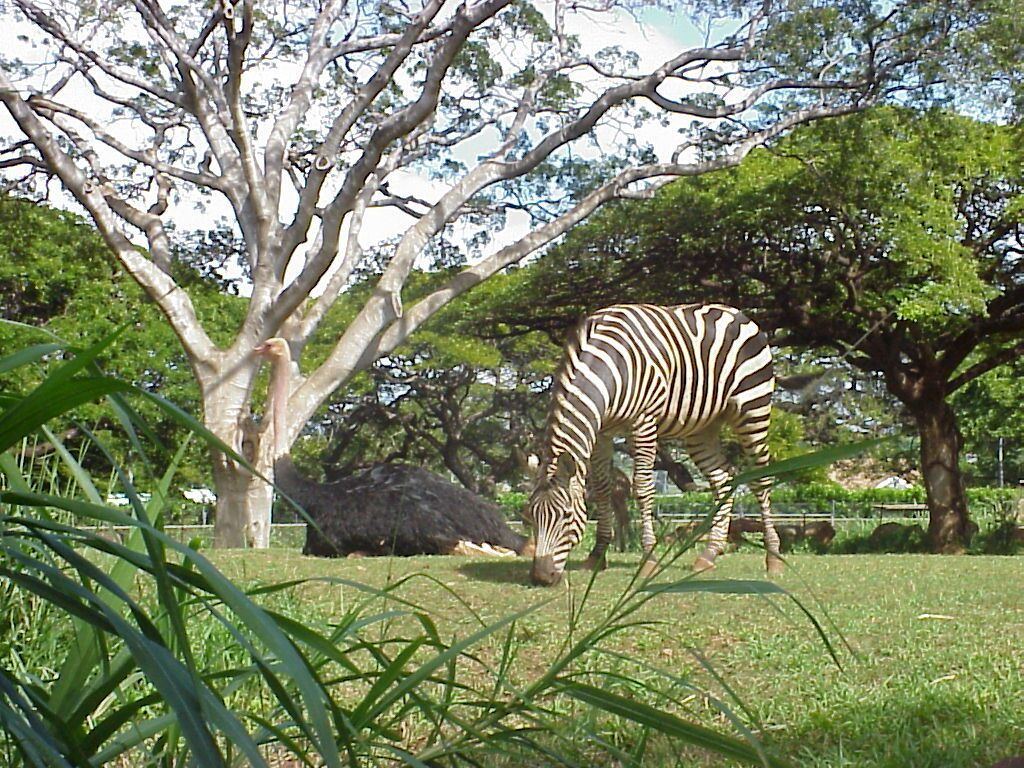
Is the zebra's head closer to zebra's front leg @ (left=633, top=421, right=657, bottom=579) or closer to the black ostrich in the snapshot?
zebra's front leg @ (left=633, top=421, right=657, bottom=579)

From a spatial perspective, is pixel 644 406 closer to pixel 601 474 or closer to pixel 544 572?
pixel 601 474

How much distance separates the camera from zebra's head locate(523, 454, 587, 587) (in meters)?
6.01

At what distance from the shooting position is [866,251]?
15094 millimetres

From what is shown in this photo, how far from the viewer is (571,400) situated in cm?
687

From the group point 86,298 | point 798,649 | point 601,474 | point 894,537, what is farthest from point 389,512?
point 86,298

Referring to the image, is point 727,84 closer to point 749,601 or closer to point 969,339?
point 969,339

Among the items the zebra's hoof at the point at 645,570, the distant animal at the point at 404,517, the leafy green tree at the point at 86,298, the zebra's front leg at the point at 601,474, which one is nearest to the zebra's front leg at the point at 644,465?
the zebra's front leg at the point at 601,474

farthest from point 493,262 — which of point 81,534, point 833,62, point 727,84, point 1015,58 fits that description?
point 81,534

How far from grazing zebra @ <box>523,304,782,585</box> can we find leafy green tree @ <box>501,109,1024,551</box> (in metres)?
5.38

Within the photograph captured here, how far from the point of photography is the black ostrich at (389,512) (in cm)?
962

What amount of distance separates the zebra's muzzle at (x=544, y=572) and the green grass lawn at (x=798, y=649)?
0.39 feet

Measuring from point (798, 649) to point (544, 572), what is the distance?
1876mm

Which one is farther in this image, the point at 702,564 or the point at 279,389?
the point at 279,389

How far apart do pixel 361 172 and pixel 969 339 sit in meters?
8.28
